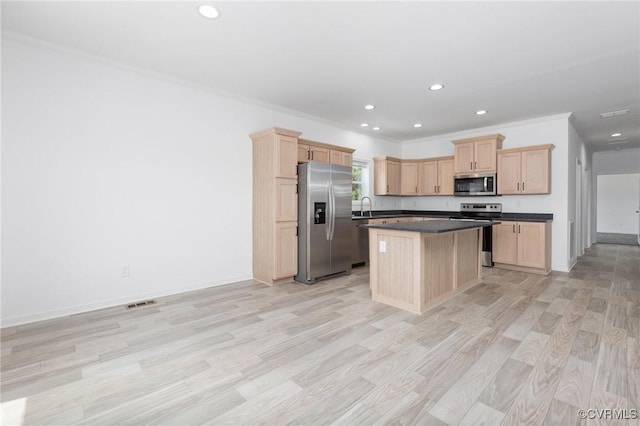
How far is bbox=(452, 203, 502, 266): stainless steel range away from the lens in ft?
18.2

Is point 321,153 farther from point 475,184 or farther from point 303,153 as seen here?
point 475,184

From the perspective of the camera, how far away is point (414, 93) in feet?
14.2

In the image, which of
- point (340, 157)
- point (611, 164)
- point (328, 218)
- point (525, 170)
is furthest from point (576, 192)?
point (328, 218)

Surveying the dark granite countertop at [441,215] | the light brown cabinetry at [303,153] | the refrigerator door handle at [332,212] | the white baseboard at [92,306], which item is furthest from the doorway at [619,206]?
the white baseboard at [92,306]

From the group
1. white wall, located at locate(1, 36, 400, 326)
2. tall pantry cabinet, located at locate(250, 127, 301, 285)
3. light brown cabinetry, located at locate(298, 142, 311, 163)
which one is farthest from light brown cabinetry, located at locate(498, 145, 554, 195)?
white wall, located at locate(1, 36, 400, 326)

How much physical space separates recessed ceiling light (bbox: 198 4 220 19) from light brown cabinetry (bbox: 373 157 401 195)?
185 inches

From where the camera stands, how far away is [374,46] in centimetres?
303

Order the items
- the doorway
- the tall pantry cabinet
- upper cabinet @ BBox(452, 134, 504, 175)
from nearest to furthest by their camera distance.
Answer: the tall pantry cabinet → upper cabinet @ BBox(452, 134, 504, 175) → the doorway

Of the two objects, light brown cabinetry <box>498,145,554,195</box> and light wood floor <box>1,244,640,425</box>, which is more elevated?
light brown cabinetry <box>498,145,554,195</box>

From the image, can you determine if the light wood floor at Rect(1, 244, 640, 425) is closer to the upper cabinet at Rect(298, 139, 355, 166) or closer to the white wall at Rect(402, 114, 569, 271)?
the white wall at Rect(402, 114, 569, 271)

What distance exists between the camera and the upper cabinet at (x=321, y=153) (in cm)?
483

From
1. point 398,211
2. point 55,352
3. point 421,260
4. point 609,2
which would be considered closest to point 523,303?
point 421,260
